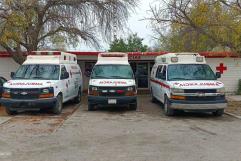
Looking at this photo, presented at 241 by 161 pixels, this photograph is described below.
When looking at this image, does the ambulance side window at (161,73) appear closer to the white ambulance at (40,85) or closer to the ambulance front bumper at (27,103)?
the white ambulance at (40,85)

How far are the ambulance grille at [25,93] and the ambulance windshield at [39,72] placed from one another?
114cm

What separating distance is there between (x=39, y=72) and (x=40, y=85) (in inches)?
55.0

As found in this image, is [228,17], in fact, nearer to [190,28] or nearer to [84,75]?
[190,28]

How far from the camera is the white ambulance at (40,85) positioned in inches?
584

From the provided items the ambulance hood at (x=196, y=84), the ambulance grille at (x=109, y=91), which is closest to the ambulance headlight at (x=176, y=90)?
the ambulance hood at (x=196, y=84)

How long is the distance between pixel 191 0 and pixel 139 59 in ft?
31.7

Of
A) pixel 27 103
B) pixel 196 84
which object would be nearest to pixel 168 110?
pixel 196 84

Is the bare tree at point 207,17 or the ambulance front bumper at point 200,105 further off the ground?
the bare tree at point 207,17

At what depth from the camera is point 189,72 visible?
15625 millimetres

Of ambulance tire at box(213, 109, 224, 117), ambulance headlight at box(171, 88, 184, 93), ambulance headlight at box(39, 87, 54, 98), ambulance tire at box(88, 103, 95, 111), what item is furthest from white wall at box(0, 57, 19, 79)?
ambulance tire at box(213, 109, 224, 117)

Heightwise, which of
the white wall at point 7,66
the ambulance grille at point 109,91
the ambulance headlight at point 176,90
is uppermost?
the white wall at point 7,66

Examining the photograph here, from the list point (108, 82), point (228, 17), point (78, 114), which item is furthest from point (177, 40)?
point (78, 114)

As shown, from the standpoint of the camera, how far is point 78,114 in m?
15.6

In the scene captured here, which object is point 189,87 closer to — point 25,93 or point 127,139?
point 127,139
